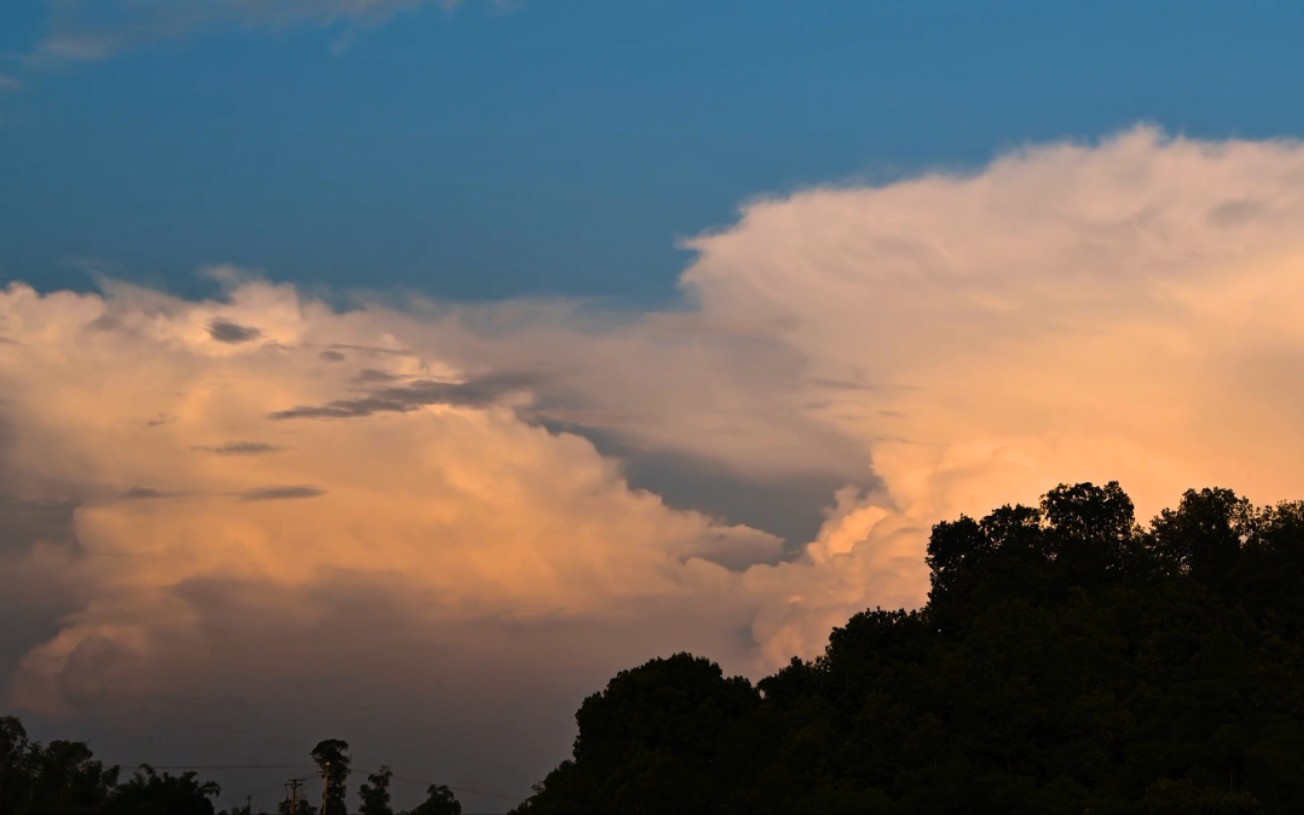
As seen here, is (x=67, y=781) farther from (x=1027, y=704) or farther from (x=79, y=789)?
(x=1027, y=704)

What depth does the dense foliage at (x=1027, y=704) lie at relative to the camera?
10275cm

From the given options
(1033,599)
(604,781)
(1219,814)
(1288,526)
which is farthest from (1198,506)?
(604,781)

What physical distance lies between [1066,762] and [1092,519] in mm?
43692

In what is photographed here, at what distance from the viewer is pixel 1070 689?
110875mm

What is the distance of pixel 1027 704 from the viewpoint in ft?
359

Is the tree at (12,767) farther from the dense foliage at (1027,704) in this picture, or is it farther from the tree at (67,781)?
the dense foliage at (1027,704)

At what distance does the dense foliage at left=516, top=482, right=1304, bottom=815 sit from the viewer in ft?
337

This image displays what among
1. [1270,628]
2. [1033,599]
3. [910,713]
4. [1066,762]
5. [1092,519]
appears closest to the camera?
[1066,762]

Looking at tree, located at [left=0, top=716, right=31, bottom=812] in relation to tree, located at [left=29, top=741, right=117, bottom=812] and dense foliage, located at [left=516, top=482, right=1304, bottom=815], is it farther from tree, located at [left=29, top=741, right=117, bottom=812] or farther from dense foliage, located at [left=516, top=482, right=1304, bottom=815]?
dense foliage, located at [left=516, top=482, right=1304, bottom=815]

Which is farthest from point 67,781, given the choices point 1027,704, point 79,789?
point 1027,704

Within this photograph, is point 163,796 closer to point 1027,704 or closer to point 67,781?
point 67,781

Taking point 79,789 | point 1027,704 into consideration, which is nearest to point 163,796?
point 79,789

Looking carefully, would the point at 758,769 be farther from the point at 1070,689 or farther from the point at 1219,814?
the point at 1219,814

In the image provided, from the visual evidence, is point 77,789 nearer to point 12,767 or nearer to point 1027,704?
point 12,767
